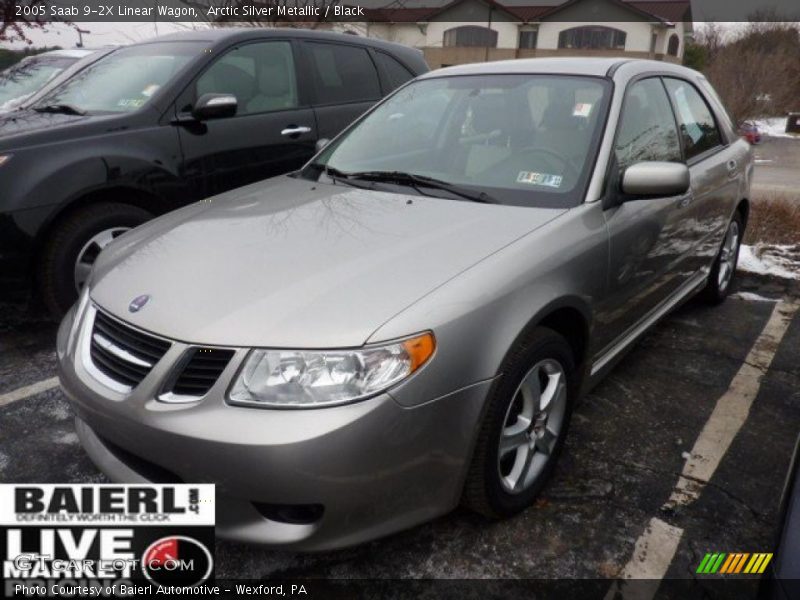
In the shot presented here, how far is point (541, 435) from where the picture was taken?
2.42 m

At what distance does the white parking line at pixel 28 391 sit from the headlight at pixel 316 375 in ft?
6.60

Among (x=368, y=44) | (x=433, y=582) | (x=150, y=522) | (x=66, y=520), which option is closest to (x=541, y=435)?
(x=433, y=582)

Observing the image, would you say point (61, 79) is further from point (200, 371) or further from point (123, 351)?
point (200, 371)

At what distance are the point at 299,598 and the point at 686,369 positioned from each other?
255 centimetres

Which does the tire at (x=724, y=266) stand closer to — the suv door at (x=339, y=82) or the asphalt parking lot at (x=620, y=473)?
the asphalt parking lot at (x=620, y=473)

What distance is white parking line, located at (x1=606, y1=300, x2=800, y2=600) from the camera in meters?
2.11

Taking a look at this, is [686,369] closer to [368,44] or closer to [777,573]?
[777,573]

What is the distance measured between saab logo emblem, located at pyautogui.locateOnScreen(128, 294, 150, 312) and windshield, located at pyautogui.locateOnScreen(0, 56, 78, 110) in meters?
6.00

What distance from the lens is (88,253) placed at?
371cm

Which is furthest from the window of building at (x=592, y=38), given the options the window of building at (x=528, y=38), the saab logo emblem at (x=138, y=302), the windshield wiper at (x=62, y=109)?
the saab logo emblem at (x=138, y=302)

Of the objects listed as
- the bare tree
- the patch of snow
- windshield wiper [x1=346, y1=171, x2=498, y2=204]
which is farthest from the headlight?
the bare tree

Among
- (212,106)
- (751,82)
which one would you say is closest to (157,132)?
(212,106)

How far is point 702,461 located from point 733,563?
0.63 metres

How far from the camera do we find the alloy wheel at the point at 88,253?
12.0ft
